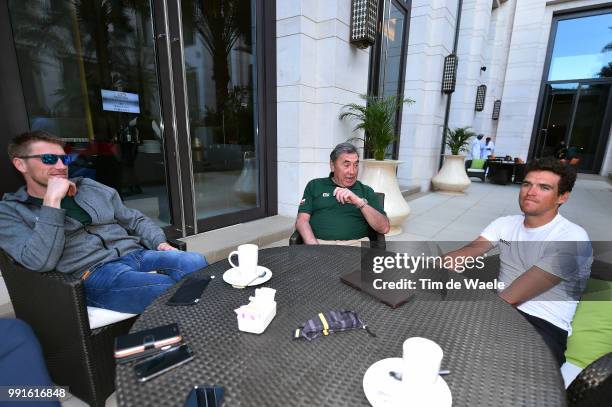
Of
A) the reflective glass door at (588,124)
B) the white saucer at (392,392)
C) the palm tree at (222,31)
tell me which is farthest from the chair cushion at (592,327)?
the reflective glass door at (588,124)

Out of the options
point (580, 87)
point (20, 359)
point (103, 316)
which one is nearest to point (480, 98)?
point (580, 87)

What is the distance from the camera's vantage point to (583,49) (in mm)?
10328

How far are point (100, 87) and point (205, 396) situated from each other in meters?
2.62

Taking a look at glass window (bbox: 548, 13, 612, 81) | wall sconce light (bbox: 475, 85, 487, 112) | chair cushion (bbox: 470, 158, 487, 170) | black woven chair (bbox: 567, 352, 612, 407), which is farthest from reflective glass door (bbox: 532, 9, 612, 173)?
black woven chair (bbox: 567, 352, 612, 407)

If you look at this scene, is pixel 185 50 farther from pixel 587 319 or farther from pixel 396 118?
pixel 396 118

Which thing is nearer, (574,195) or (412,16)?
(412,16)

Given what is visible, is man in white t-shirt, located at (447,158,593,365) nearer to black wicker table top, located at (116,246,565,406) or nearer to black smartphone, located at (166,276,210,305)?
black wicker table top, located at (116,246,565,406)

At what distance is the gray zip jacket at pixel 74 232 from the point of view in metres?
1.22

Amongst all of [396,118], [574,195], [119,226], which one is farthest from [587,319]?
[574,195]

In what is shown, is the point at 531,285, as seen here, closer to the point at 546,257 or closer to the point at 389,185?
the point at 546,257

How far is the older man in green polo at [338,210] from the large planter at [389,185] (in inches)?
67.9

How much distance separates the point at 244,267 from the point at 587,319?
4.47 ft

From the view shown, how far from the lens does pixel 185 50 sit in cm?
271

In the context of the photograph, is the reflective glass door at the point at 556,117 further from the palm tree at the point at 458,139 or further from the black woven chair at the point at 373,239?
the black woven chair at the point at 373,239
